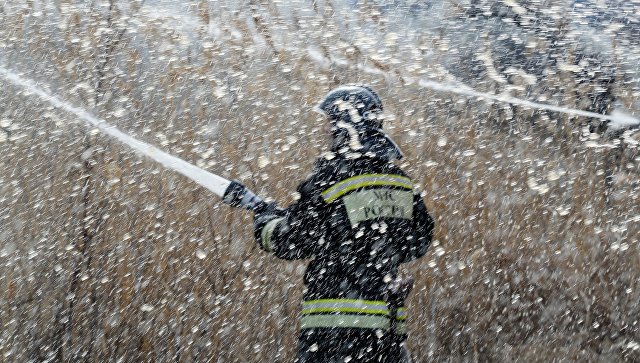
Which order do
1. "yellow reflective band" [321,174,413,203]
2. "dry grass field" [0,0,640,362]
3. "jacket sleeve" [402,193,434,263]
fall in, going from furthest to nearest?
"dry grass field" [0,0,640,362] < "jacket sleeve" [402,193,434,263] < "yellow reflective band" [321,174,413,203]

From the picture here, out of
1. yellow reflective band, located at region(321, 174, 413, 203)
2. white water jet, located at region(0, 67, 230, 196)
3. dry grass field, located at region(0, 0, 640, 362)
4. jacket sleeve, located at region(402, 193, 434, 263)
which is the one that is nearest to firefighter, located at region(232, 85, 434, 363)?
yellow reflective band, located at region(321, 174, 413, 203)

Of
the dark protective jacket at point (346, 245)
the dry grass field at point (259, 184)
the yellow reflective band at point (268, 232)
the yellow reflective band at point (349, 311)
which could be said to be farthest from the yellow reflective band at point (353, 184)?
the dry grass field at point (259, 184)

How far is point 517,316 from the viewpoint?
3.83m

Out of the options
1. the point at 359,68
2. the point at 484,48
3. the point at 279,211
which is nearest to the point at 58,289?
the point at 279,211

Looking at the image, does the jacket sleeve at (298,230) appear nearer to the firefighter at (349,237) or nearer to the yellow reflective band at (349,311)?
the firefighter at (349,237)

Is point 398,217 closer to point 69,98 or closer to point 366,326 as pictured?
point 366,326

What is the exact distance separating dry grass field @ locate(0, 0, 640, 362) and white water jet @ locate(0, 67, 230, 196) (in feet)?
0.23

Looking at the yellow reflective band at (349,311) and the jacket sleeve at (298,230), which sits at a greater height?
the jacket sleeve at (298,230)

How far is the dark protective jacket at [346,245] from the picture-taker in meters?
2.42

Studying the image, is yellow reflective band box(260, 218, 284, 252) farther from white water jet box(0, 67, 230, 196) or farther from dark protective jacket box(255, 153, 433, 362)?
white water jet box(0, 67, 230, 196)

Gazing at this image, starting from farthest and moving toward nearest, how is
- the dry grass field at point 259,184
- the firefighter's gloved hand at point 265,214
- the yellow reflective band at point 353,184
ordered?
1. the dry grass field at point 259,184
2. the firefighter's gloved hand at point 265,214
3. the yellow reflective band at point 353,184

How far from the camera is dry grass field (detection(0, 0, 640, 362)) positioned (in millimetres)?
3365

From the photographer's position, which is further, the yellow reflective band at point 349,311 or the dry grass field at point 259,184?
the dry grass field at point 259,184

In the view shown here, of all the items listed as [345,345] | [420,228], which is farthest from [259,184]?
[345,345]
